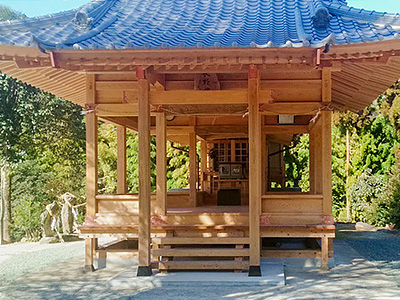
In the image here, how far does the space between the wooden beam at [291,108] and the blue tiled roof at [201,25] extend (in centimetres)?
113

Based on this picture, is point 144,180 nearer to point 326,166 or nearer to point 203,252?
point 203,252

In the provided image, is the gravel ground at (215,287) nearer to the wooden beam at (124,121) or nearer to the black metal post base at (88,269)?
the black metal post base at (88,269)

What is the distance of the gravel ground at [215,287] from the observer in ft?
19.3

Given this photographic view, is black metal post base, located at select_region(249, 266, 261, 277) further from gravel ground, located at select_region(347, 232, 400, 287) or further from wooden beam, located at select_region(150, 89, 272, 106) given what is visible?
wooden beam, located at select_region(150, 89, 272, 106)

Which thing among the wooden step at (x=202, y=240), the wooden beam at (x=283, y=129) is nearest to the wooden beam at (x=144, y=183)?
the wooden step at (x=202, y=240)

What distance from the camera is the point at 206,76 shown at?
298 inches

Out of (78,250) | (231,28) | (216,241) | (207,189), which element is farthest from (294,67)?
(78,250)

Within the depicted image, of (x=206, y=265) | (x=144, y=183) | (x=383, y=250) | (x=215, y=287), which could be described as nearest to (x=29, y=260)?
(x=144, y=183)

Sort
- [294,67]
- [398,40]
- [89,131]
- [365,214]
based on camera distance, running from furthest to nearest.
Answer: [365,214] → [89,131] → [294,67] → [398,40]

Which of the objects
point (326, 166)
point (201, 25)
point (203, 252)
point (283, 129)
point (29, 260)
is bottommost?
point (29, 260)

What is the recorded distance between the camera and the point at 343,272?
725 cm

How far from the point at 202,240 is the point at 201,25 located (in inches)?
120

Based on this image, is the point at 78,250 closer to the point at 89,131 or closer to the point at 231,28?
the point at 89,131

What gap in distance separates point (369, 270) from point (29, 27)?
5879 mm
